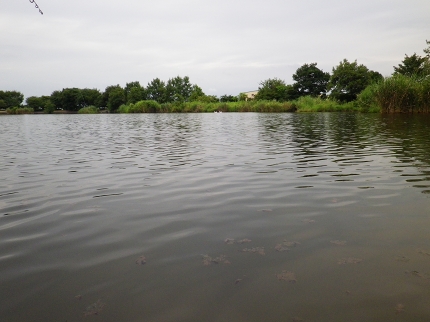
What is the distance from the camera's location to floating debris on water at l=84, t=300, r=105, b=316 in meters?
2.73

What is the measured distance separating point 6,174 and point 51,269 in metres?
6.31

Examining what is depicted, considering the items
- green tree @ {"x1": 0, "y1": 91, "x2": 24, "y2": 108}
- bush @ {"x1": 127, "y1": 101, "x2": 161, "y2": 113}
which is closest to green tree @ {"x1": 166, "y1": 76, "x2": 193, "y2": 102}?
bush @ {"x1": 127, "y1": 101, "x2": 161, "y2": 113}

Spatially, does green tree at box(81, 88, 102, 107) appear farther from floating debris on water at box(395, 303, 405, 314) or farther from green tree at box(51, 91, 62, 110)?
floating debris on water at box(395, 303, 405, 314)

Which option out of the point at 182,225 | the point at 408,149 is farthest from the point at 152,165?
the point at 408,149

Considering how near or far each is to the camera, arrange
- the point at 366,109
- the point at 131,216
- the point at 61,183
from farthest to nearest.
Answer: the point at 366,109 → the point at 61,183 → the point at 131,216

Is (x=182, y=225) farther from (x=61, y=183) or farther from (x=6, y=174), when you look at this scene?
(x=6, y=174)

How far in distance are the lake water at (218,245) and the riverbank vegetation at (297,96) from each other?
29921 mm

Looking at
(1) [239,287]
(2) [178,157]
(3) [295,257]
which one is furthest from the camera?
(2) [178,157]

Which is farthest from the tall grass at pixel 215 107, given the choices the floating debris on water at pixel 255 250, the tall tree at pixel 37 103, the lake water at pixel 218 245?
the floating debris on water at pixel 255 250

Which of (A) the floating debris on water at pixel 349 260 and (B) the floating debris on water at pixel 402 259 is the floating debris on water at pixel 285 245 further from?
(B) the floating debris on water at pixel 402 259

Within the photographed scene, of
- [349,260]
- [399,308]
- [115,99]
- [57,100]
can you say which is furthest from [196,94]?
[399,308]

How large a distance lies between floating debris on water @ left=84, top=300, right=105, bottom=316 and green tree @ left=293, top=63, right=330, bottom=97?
275 ft

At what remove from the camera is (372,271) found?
3.30 meters

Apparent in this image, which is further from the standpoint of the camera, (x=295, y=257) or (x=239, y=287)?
(x=295, y=257)
